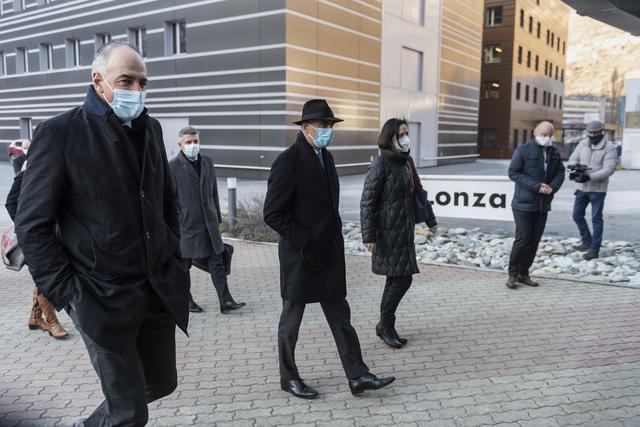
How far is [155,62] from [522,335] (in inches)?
896

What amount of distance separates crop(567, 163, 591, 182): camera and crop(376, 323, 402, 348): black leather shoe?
4.93 metres

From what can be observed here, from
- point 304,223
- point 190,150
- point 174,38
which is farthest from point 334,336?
point 174,38

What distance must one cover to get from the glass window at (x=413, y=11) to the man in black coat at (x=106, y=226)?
27.2 m

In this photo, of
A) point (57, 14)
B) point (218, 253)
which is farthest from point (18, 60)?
point (218, 253)

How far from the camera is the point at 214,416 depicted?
377 centimetres

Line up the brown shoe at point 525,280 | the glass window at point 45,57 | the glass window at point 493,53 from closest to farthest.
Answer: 1. the brown shoe at point 525,280
2. the glass window at point 45,57
3. the glass window at point 493,53

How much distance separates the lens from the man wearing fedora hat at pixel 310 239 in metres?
3.85

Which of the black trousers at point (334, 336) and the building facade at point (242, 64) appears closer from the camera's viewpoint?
the black trousers at point (334, 336)

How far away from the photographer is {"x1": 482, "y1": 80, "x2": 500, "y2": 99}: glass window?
45516 mm

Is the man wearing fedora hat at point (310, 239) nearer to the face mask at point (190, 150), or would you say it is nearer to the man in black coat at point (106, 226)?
the man in black coat at point (106, 226)

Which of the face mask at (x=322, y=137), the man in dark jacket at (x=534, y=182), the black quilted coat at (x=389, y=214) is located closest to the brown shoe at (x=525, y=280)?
the man in dark jacket at (x=534, y=182)

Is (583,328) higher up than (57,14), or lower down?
lower down

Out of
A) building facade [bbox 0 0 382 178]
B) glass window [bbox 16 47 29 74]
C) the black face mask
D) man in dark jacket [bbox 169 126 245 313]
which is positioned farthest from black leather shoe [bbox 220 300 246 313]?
glass window [bbox 16 47 29 74]

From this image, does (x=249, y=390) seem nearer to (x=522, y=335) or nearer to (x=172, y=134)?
(x=522, y=335)
